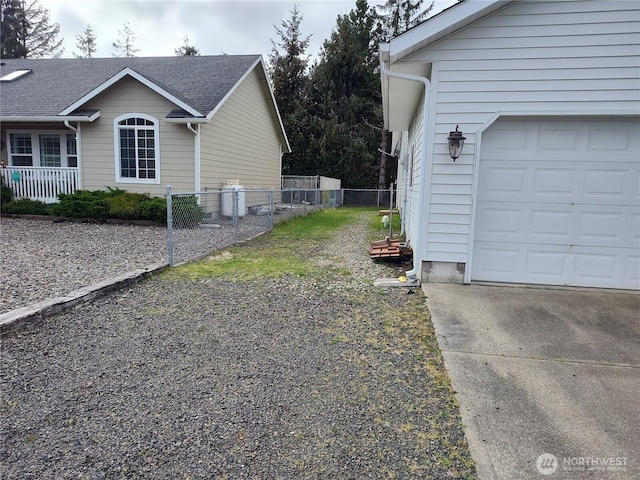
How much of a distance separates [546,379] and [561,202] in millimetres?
2972

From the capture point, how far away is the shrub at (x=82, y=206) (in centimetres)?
1066

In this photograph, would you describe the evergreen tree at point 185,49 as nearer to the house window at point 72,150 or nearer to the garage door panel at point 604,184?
the house window at point 72,150

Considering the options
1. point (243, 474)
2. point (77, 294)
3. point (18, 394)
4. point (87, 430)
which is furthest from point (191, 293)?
point (243, 474)

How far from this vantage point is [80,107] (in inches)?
445

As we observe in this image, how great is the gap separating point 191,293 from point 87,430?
2.76m

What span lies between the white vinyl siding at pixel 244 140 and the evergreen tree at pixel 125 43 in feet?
95.9

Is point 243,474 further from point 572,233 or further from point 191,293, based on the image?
point 572,233

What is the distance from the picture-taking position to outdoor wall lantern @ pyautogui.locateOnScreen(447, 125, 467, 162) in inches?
194

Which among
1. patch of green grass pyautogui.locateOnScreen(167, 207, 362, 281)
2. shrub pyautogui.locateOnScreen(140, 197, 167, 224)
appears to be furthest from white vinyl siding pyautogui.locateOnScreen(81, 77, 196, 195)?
patch of green grass pyautogui.locateOnScreen(167, 207, 362, 281)

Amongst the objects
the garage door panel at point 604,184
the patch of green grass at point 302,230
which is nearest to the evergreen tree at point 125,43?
the patch of green grass at point 302,230

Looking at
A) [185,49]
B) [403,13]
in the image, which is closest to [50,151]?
[403,13]

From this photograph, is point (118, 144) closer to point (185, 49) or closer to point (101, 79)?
point (101, 79)

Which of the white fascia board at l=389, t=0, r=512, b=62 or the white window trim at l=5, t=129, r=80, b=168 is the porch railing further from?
the white fascia board at l=389, t=0, r=512, b=62

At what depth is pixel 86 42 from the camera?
38625mm
